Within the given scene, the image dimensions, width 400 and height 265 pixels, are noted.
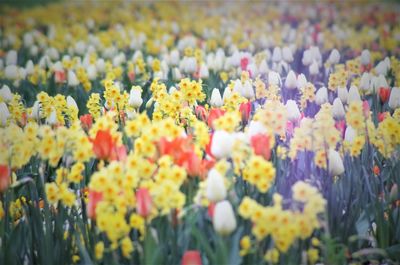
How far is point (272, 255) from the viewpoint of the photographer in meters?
2.03

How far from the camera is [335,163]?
248 centimetres

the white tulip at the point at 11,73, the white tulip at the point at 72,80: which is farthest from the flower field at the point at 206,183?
the white tulip at the point at 11,73

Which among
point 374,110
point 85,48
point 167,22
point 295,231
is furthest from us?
point 167,22

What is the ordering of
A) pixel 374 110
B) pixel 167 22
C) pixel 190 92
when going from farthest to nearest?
1. pixel 167 22
2. pixel 374 110
3. pixel 190 92

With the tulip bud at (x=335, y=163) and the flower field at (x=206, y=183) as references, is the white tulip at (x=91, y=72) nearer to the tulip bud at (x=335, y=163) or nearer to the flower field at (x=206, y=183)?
the flower field at (x=206, y=183)

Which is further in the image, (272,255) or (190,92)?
(190,92)

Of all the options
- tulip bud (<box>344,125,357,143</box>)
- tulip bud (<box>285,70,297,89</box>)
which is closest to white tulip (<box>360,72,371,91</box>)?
tulip bud (<box>285,70,297,89</box>)

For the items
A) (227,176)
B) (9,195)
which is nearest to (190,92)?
(227,176)

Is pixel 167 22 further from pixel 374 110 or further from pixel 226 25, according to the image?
pixel 374 110

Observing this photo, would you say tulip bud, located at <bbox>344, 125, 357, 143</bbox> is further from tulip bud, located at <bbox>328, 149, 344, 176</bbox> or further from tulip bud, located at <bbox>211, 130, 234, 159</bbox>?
tulip bud, located at <bbox>211, 130, 234, 159</bbox>

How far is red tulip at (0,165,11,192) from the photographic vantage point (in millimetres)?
2332

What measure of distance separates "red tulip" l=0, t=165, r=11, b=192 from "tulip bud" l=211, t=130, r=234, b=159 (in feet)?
2.79

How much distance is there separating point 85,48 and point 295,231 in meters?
5.22

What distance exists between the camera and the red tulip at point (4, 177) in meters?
2.33
